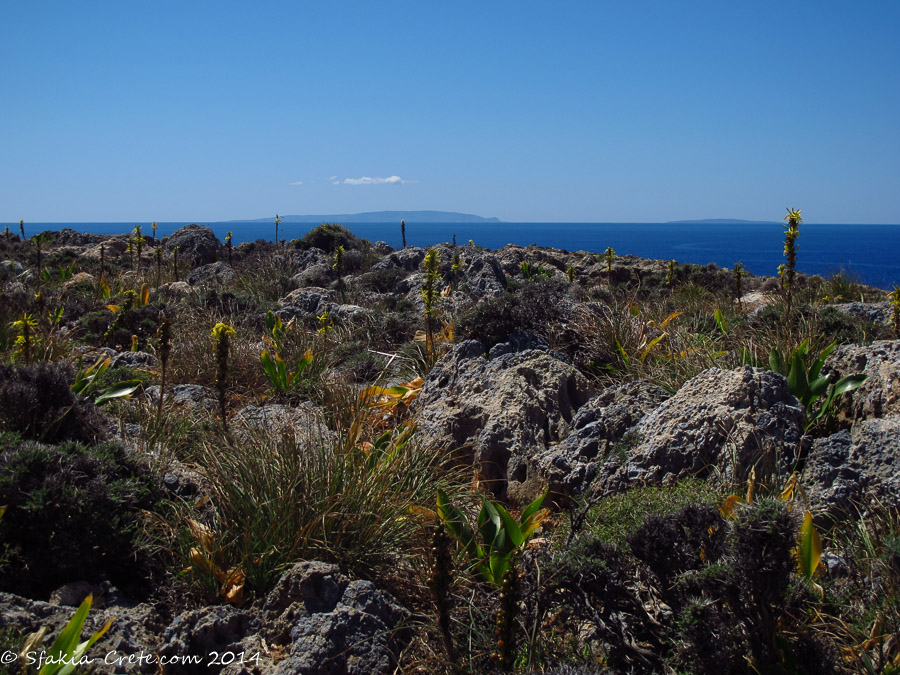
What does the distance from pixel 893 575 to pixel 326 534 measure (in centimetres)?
262

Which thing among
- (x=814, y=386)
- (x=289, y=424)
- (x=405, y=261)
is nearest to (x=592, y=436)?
(x=814, y=386)

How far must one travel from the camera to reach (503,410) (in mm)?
5152

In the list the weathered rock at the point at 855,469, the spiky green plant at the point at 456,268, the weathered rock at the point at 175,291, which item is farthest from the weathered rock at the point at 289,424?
the spiky green plant at the point at 456,268

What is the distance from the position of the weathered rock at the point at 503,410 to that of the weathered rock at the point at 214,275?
9845 millimetres

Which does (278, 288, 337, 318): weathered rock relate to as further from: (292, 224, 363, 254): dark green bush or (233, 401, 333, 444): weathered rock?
(292, 224, 363, 254): dark green bush

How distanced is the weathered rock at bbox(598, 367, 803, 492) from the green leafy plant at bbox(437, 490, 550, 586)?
35.7 inches

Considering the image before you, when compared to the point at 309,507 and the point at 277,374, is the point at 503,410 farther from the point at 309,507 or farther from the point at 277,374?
the point at 277,374

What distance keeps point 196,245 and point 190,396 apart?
14.8 meters

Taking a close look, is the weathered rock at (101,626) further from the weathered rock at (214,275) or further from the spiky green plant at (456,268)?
the weathered rock at (214,275)

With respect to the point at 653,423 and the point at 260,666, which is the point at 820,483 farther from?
the point at 260,666

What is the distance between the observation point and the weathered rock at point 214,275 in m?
14.6

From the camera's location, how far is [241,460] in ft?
12.5

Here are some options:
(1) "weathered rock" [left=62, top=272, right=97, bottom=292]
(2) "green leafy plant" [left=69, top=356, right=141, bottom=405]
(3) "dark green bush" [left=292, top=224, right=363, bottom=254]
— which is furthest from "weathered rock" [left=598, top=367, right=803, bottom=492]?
(3) "dark green bush" [left=292, top=224, right=363, bottom=254]

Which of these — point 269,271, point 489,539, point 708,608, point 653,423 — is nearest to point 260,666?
point 489,539
